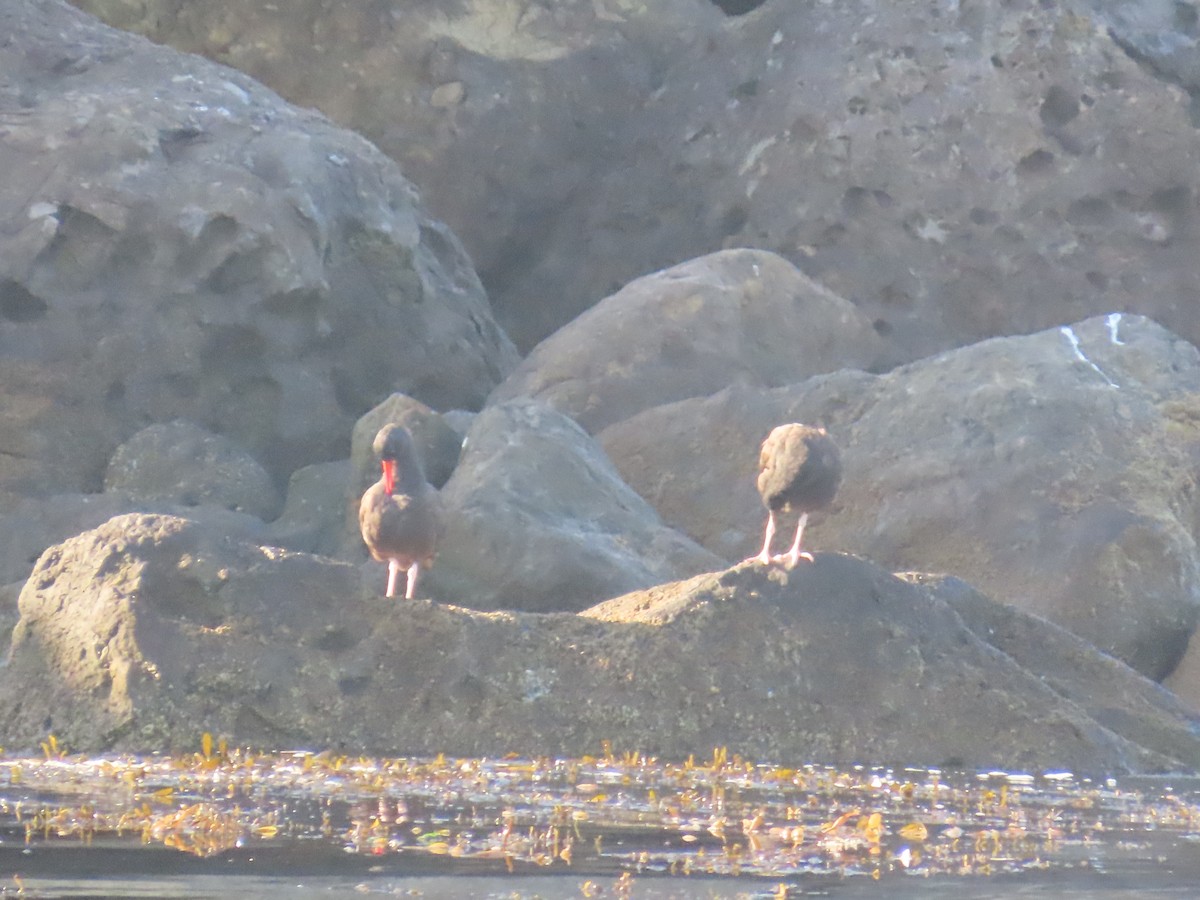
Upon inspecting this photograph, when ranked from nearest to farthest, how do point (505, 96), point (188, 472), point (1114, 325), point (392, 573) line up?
point (392, 573) < point (188, 472) < point (1114, 325) < point (505, 96)

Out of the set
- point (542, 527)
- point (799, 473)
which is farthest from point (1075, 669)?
point (542, 527)

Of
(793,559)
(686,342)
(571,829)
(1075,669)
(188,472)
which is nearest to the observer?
(571,829)

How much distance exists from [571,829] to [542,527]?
4.56 metres

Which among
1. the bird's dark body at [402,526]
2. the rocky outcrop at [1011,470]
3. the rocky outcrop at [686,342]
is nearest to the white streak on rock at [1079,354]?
the rocky outcrop at [1011,470]

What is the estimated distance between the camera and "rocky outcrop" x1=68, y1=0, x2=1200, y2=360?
1683cm

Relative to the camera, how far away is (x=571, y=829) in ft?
21.0

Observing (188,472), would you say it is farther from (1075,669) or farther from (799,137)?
(799,137)

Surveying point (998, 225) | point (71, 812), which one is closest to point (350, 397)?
point (998, 225)

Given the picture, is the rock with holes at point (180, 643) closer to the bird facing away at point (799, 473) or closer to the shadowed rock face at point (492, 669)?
the shadowed rock face at point (492, 669)

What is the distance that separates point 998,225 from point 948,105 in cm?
98

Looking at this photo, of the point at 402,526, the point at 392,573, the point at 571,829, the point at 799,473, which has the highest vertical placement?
the point at 799,473

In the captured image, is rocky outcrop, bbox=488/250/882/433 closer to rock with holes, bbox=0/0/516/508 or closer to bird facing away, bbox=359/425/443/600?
rock with holes, bbox=0/0/516/508

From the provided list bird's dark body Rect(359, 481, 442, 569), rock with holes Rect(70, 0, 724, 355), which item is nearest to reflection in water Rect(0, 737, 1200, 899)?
bird's dark body Rect(359, 481, 442, 569)

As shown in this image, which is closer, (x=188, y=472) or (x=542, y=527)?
(x=542, y=527)
